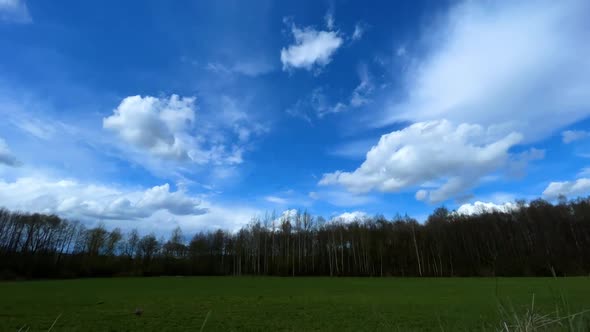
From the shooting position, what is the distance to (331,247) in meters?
74.9

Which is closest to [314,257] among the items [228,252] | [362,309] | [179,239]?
[228,252]

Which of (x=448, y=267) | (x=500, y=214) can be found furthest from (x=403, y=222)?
(x=500, y=214)

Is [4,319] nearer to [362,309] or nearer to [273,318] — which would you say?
[273,318]

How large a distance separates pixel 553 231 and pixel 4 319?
83.4m

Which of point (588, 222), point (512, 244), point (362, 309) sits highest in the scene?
point (588, 222)

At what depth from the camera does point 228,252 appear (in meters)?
82.6

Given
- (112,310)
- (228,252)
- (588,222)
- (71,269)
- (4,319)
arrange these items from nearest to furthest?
1. (4,319)
2. (112,310)
3. (588,222)
4. (71,269)
5. (228,252)

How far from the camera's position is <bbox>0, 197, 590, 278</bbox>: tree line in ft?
194

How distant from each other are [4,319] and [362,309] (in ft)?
65.6

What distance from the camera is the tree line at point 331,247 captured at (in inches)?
2330

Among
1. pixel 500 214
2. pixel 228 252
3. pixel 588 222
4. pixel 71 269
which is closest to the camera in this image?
pixel 588 222

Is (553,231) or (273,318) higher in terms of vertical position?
(553,231)

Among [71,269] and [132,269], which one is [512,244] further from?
[71,269]

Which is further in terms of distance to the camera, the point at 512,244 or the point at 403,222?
the point at 403,222
